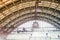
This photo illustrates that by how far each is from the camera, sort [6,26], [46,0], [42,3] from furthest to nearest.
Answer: [6,26] < [42,3] < [46,0]

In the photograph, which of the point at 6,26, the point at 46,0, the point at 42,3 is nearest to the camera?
the point at 46,0

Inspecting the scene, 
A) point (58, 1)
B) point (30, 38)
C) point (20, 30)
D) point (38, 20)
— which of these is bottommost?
point (30, 38)

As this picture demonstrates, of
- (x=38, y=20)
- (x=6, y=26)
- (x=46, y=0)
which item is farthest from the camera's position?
(x=38, y=20)

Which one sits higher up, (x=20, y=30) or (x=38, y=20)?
(x=38, y=20)

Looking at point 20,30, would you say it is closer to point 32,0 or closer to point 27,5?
point 27,5

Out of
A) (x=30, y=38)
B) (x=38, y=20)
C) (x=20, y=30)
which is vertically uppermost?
(x=38, y=20)

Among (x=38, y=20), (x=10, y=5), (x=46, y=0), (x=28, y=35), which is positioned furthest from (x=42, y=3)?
(x=28, y=35)

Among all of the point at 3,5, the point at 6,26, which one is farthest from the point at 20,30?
the point at 3,5

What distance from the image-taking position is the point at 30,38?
40.1 meters

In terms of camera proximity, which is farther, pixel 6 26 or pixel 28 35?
pixel 28 35

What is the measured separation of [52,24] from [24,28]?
26.3ft

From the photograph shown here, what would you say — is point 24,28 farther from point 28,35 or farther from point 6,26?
point 6,26

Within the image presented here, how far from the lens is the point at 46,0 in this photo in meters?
23.5

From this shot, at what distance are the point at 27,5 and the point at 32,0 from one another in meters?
2.92
